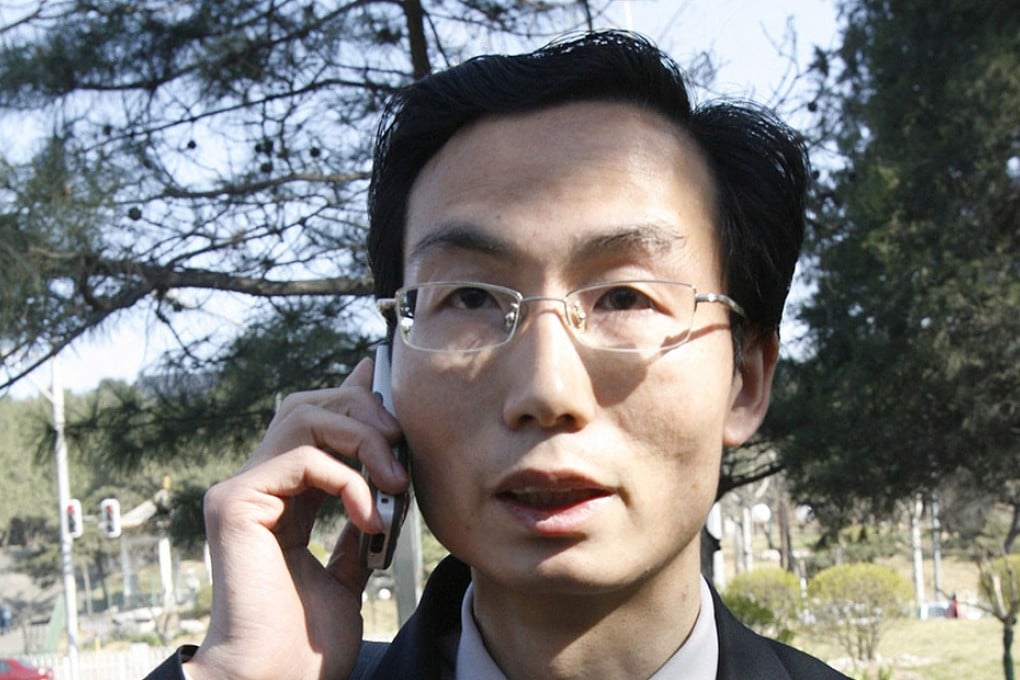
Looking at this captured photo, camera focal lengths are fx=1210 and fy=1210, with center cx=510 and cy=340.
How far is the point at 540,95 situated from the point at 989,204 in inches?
233

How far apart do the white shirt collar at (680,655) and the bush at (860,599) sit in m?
12.4

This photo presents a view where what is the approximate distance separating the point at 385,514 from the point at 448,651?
225mm

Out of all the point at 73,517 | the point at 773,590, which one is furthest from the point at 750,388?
the point at 73,517

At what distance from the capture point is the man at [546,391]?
1.40m

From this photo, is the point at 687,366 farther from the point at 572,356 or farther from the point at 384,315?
the point at 384,315

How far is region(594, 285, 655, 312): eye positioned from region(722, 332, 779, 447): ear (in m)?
0.21

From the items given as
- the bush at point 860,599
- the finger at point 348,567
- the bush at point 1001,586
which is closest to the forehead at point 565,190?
the finger at point 348,567

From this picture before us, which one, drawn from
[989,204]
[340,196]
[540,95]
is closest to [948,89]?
[989,204]

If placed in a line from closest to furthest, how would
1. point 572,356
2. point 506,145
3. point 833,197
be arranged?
point 572,356
point 506,145
point 833,197

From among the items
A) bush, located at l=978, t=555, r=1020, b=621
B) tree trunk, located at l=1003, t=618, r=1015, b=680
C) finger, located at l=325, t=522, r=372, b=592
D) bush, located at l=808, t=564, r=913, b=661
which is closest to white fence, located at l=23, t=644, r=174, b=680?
bush, located at l=808, t=564, r=913, b=661

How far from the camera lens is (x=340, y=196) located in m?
5.95

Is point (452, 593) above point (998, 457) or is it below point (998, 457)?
below

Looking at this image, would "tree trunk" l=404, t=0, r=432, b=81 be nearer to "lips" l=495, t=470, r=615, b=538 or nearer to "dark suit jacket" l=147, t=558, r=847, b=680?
"dark suit jacket" l=147, t=558, r=847, b=680

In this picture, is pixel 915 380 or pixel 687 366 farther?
pixel 915 380
